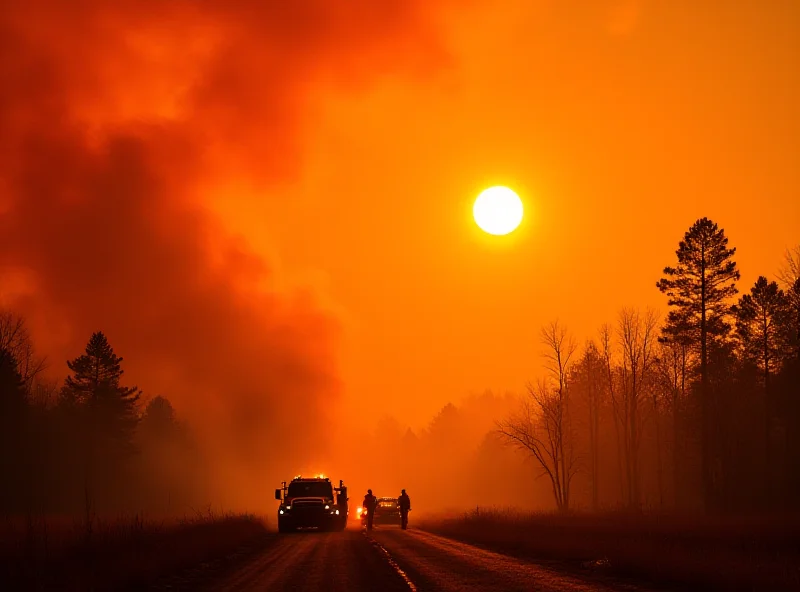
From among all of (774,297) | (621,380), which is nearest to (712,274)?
(774,297)

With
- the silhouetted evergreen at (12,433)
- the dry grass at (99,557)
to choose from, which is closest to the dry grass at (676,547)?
the dry grass at (99,557)

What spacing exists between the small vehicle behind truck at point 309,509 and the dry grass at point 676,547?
240 inches

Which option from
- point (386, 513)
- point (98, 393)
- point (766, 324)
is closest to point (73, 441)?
point (98, 393)

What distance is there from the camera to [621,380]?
86.6 meters

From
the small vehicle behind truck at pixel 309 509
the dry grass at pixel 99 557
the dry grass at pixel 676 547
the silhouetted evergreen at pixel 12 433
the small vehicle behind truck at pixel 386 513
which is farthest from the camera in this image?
the silhouetted evergreen at pixel 12 433

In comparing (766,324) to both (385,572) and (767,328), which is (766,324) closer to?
(767,328)

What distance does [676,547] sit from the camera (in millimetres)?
28359

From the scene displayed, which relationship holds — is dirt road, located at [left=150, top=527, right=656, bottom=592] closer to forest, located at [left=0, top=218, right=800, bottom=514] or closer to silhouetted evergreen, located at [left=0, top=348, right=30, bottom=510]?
forest, located at [left=0, top=218, right=800, bottom=514]

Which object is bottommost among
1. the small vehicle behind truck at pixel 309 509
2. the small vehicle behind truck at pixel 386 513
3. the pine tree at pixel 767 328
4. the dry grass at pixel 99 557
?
the small vehicle behind truck at pixel 386 513

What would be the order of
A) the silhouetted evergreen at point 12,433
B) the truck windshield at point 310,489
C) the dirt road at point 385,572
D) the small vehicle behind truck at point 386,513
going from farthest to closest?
the silhouetted evergreen at point 12,433, the small vehicle behind truck at point 386,513, the truck windshield at point 310,489, the dirt road at point 385,572

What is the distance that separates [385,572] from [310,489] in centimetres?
2605

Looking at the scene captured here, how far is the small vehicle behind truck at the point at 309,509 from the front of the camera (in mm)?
43438

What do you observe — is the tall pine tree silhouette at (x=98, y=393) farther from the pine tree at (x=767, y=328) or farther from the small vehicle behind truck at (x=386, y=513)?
the pine tree at (x=767, y=328)

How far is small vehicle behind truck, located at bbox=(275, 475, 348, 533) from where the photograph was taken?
43.4m
